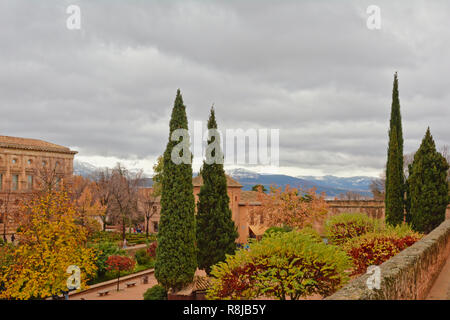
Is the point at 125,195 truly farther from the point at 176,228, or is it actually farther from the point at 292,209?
the point at 176,228

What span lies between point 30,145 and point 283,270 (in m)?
58.8

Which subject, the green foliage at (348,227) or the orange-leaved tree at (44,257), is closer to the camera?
the orange-leaved tree at (44,257)

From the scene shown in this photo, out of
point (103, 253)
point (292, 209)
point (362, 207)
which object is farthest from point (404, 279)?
point (362, 207)

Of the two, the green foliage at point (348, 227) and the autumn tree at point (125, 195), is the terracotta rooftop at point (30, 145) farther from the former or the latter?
the green foliage at point (348, 227)

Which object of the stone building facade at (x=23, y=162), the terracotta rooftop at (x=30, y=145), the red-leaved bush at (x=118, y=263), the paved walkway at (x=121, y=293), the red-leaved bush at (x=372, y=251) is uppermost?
the terracotta rooftop at (x=30, y=145)

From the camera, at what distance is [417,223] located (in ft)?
83.8

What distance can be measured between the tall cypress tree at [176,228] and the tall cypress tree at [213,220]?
2814mm

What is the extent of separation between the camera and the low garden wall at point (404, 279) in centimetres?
624

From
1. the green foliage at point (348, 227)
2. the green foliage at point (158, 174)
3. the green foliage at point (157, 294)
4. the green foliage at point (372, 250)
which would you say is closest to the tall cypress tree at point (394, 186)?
the green foliage at point (348, 227)

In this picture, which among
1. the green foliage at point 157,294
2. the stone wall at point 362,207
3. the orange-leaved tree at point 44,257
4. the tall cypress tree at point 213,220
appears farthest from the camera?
the stone wall at point 362,207

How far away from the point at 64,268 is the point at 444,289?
45.6ft

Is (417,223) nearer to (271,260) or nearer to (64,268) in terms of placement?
(271,260)

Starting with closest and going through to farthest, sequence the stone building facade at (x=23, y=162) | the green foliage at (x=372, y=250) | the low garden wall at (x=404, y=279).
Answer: the low garden wall at (x=404, y=279) → the green foliage at (x=372, y=250) → the stone building facade at (x=23, y=162)
